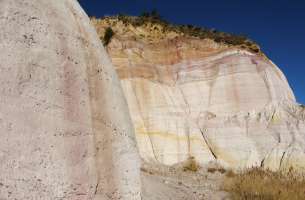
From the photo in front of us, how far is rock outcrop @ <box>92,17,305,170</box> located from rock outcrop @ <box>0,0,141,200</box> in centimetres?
1183

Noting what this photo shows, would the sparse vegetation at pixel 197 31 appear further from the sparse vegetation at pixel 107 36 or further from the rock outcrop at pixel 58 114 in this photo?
the rock outcrop at pixel 58 114

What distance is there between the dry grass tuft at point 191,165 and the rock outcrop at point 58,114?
34.4 feet

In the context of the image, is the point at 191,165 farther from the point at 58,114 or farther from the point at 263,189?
the point at 58,114

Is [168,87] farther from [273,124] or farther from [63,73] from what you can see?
[63,73]

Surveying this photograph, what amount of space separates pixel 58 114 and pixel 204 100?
15.3 m

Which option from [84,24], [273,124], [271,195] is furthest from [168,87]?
[84,24]

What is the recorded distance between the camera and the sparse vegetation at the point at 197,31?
21.0 meters

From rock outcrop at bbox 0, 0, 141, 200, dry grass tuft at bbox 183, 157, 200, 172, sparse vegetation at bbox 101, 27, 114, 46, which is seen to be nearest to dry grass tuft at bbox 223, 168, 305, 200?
dry grass tuft at bbox 183, 157, 200, 172

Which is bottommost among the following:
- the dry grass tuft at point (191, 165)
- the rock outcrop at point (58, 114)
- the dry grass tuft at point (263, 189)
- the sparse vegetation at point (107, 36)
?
the dry grass tuft at point (263, 189)

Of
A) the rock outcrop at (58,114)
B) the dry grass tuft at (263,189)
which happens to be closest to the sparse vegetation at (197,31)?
the dry grass tuft at (263,189)

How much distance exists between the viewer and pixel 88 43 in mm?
4598

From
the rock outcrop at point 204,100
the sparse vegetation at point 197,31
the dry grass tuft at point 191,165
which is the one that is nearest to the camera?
the dry grass tuft at point 191,165

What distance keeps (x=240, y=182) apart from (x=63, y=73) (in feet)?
24.3

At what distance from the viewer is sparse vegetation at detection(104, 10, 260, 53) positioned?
21.0 meters
